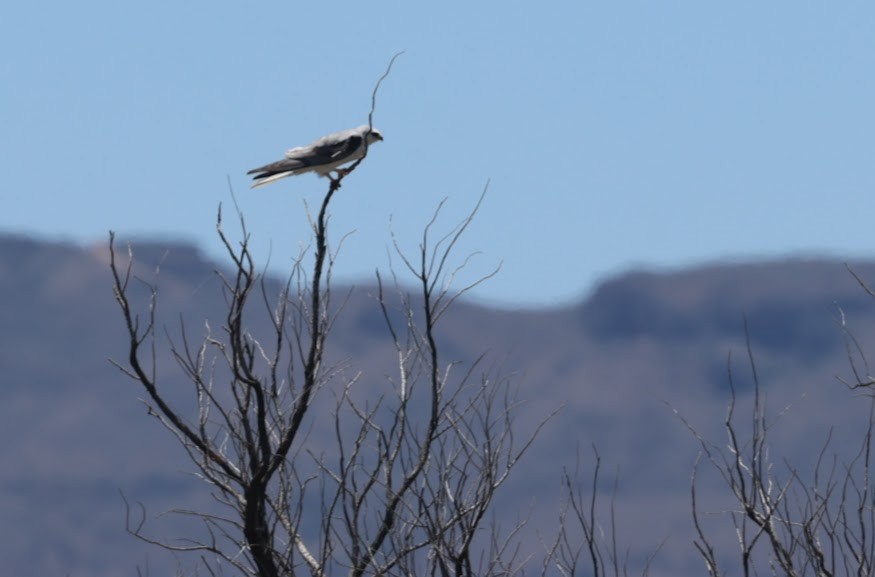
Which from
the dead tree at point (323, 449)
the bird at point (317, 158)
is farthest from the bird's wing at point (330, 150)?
the dead tree at point (323, 449)

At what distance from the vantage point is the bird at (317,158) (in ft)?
50.1

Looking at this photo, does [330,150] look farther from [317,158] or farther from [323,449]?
[323,449]

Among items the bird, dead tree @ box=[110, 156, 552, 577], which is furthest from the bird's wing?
dead tree @ box=[110, 156, 552, 577]

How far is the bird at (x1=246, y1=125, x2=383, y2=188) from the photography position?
15.3m

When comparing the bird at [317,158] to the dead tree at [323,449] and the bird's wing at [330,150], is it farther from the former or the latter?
the dead tree at [323,449]

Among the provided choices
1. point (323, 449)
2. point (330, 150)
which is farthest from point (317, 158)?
point (323, 449)

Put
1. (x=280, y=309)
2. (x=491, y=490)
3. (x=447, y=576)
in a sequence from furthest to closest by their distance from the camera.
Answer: (x=280, y=309) → (x=491, y=490) → (x=447, y=576)

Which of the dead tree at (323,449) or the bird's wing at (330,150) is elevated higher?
the bird's wing at (330,150)

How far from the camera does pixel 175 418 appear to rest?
35.6 feet

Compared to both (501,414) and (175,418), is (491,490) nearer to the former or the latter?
(501,414)

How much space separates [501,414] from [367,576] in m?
2.01

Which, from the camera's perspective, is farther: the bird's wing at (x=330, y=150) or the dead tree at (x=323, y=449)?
the bird's wing at (x=330, y=150)

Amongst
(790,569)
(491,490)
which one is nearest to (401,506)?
(491,490)

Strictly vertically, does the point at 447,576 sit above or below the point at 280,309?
below
